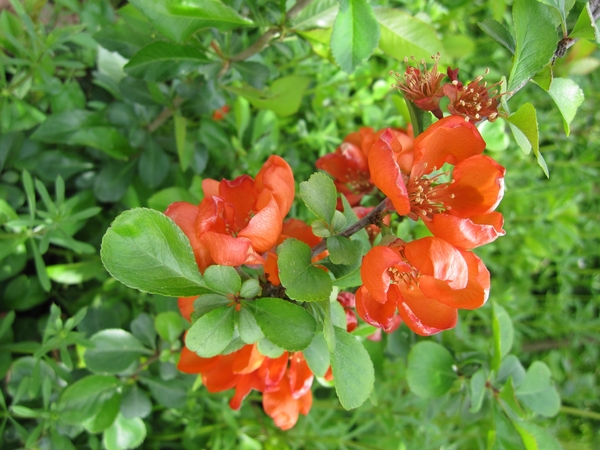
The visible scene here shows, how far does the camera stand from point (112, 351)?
0.88m

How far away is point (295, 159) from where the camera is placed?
1323mm

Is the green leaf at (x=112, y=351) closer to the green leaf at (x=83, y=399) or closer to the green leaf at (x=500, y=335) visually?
the green leaf at (x=83, y=399)

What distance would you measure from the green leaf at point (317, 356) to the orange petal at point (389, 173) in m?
0.24

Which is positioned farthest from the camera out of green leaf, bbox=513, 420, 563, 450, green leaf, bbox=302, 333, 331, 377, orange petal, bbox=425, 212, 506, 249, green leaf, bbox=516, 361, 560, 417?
green leaf, bbox=516, 361, 560, 417

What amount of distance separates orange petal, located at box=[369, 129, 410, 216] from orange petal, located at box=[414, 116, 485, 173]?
1.8 inches

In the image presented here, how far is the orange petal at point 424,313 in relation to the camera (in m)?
0.57

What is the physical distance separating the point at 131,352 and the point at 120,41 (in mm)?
641

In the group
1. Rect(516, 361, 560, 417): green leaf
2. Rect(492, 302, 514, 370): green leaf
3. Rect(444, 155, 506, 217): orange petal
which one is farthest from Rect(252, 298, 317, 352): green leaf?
Rect(516, 361, 560, 417): green leaf

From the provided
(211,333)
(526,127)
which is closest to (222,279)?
(211,333)

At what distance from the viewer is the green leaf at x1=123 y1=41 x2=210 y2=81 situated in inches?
33.4

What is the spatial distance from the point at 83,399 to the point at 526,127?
86cm

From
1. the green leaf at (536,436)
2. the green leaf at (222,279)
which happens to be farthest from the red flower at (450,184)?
the green leaf at (536,436)

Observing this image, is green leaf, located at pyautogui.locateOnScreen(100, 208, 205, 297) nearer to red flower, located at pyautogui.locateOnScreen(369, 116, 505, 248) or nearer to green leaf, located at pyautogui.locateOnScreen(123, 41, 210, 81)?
red flower, located at pyautogui.locateOnScreen(369, 116, 505, 248)

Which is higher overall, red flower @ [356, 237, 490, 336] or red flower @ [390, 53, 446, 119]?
red flower @ [390, 53, 446, 119]
